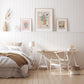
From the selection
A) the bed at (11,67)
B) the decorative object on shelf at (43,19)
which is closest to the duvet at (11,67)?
the bed at (11,67)

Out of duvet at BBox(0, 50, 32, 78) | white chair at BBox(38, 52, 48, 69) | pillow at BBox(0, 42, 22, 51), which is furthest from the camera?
→ white chair at BBox(38, 52, 48, 69)

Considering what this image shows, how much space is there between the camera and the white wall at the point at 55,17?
22.6 feet

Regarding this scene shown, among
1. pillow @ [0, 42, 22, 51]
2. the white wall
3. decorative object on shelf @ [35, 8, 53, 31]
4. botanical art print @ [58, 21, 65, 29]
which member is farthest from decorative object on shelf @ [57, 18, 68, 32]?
pillow @ [0, 42, 22, 51]

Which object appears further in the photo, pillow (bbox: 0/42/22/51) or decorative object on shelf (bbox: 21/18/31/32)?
decorative object on shelf (bbox: 21/18/31/32)

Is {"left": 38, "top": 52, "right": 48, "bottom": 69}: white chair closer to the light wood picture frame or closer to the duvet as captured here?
the light wood picture frame

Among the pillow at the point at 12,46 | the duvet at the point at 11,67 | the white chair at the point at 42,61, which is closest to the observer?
the duvet at the point at 11,67

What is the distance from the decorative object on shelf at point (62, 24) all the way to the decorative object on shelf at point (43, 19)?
24 centimetres

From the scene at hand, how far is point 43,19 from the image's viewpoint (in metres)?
6.98

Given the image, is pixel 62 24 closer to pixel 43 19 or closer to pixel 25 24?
pixel 43 19

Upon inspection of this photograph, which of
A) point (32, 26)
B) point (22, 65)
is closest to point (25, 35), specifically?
point (32, 26)

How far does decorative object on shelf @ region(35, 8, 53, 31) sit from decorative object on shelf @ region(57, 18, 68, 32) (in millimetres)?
244

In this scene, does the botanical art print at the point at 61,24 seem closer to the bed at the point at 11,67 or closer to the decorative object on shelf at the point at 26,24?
the decorative object on shelf at the point at 26,24

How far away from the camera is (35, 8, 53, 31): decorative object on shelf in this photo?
6.94 m

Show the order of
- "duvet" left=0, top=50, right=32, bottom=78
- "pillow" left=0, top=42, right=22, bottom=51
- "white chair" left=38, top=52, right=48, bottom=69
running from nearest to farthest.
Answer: "duvet" left=0, top=50, right=32, bottom=78 < "pillow" left=0, top=42, right=22, bottom=51 < "white chair" left=38, top=52, right=48, bottom=69
